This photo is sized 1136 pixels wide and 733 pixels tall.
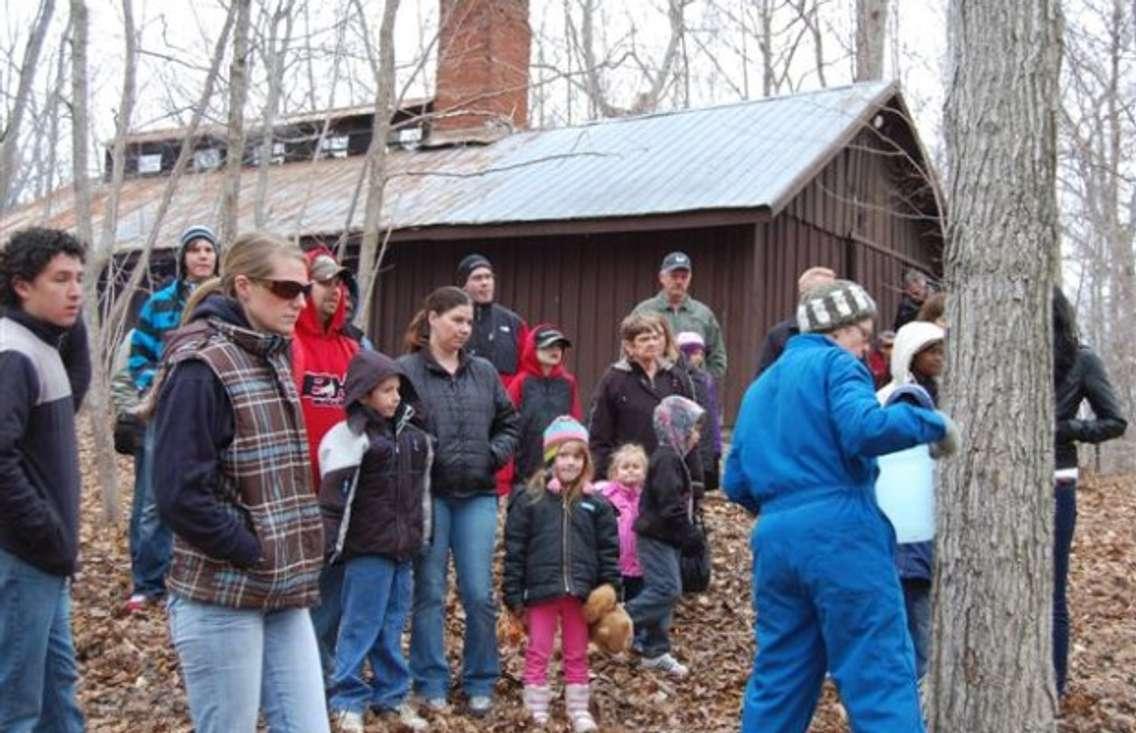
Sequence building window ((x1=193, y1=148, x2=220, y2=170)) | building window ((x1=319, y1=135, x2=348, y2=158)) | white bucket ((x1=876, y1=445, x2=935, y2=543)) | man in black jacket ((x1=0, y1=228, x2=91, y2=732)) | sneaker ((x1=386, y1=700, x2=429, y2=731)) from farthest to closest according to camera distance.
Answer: building window ((x1=319, y1=135, x2=348, y2=158))
building window ((x1=193, y1=148, x2=220, y2=170))
sneaker ((x1=386, y1=700, x2=429, y2=731))
white bucket ((x1=876, y1=445, x2=935, y2=543))
man in black jacket ((x1=0, y1=228, x2=91, y2=732))

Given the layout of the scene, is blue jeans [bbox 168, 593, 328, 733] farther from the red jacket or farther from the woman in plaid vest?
the red jacket

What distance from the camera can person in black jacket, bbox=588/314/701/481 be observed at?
720 cm

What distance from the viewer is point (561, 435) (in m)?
6.08

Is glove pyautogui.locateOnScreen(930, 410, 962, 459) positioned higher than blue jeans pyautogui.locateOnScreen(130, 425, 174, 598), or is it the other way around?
glove pyautogui.locateOnScreen(930, 410, 962, 459)

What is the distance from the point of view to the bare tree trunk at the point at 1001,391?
4.20m

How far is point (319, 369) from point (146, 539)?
200cm

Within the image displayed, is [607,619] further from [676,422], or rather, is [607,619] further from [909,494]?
[909,494]

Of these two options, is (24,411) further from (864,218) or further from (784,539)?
(864,218)

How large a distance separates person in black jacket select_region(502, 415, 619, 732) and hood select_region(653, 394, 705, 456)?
0.95 meters

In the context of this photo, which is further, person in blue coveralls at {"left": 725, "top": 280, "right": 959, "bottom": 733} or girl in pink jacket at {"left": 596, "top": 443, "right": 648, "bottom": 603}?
girl in pink jacket at {"left": 596, "top": 443, "right": 648, "bottom": 603}

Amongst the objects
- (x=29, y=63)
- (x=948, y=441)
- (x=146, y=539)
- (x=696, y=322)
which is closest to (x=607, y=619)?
(x=948, y=441)

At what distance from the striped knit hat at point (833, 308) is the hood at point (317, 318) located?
2.24m

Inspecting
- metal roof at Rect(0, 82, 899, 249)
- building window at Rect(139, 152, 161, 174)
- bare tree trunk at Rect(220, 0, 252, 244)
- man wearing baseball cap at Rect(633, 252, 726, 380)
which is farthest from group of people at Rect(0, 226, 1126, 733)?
building window at Rect(139, 152, 161, 174)

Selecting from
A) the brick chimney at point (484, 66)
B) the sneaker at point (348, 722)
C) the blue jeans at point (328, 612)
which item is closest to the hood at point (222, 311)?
the blue jeans at point (328, 612)
